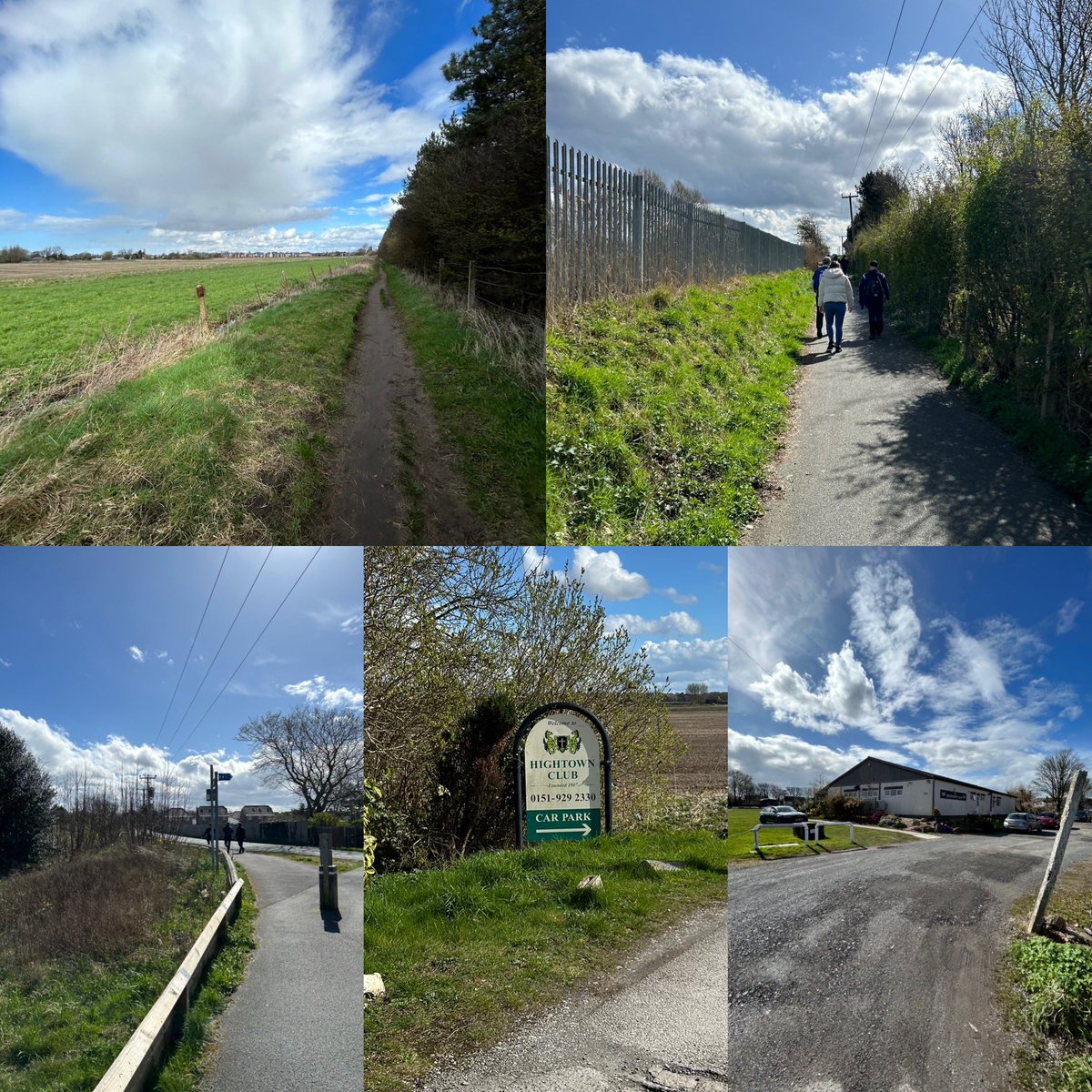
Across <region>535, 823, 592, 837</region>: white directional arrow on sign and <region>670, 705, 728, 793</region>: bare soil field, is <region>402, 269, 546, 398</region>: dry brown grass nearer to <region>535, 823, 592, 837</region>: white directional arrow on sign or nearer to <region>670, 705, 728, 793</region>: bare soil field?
<region>670, 705, 728, 793</region>: bare soil field

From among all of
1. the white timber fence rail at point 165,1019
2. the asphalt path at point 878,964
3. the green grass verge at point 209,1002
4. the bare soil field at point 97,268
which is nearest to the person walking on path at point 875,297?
the bare soil field at point 97,268

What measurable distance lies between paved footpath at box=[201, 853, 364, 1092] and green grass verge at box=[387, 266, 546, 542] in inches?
124

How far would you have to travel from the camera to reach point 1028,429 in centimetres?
838

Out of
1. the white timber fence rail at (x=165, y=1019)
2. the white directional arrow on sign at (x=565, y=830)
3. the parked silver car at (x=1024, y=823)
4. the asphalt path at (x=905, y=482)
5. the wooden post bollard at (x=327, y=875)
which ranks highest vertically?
the asphalt path at (x=905, y=482)

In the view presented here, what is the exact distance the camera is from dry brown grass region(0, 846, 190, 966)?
4.62m

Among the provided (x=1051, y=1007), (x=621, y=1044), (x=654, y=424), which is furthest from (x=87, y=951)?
(x=654, y=424)

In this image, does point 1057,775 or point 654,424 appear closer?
point 1057,775

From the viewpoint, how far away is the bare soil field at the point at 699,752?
26.0ft

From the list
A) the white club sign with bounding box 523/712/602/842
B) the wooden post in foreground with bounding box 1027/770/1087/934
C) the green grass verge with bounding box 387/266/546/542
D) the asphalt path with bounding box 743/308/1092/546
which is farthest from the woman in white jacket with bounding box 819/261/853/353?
the wooden post in foreground with bounding box 1027/770/1087/934

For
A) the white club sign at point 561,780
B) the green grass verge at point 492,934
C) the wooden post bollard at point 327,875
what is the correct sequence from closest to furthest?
the green grass verge at point 492,934 < the wooden post bollard at point 327,875 < the white club sign at point 561,780

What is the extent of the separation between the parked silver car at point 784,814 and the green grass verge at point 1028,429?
14.7ft

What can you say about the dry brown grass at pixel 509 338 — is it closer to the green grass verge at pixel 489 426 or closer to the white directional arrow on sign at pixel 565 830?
the green grass verge at pixel 489 426

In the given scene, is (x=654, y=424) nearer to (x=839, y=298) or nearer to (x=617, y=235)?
(x=617, y=235)

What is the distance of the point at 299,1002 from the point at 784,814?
301 cm
